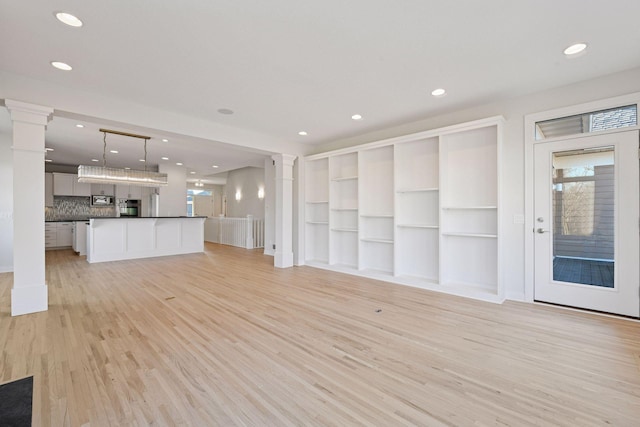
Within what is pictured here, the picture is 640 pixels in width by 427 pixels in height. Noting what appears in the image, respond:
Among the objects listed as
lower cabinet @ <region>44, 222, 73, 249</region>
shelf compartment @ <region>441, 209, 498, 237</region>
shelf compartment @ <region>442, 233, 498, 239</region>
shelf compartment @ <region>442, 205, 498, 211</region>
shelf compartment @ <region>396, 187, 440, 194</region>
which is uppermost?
shelf compartment @ <region>396, 187, 440, 194</region>

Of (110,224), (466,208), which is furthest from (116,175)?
(466,208)

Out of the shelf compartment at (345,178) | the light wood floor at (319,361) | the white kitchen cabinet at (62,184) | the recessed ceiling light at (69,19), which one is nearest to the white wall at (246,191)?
the shelf compartment at (345,178)

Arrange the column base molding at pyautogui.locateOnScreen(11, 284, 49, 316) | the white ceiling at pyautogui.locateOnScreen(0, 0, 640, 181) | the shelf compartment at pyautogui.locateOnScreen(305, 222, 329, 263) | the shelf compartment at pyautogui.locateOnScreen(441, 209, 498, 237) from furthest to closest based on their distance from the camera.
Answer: the shelf compartment at pyautogui.locateOnScreen(305, 222, 329, 263), the shelf compartment at pyautogui.locateOnScreen(441, 209, 498, 237), the column base molding at pyautogui.locateOnScreen(11, 284, 49, 316), the white ceiling at pyautogui.locateOnScreen(0, 0, 640, 181)

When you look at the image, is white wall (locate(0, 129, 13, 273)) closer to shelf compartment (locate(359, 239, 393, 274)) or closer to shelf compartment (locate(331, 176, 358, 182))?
shelf compartment (locate(331, 176, 358, 182))

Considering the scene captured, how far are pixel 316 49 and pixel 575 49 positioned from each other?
2.40 m

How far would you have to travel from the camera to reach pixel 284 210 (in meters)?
6.20

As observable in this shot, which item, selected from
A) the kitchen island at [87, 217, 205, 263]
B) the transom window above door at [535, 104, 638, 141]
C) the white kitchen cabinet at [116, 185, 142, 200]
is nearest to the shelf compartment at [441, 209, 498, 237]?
the transom window above door at [535, 104, 638, 141]

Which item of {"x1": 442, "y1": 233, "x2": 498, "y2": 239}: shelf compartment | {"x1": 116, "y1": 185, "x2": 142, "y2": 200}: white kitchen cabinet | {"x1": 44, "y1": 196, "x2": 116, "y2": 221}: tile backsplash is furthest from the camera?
{"x1": 116, "y1": 185, "x2": 142, "y2": 200}: white kitchen cabinet

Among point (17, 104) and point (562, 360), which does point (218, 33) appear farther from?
point (562, 360)

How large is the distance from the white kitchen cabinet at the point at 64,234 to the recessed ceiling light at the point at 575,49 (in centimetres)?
1200

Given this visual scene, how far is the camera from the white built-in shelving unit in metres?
4.02

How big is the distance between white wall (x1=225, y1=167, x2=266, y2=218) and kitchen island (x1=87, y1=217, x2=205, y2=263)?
2255 mm

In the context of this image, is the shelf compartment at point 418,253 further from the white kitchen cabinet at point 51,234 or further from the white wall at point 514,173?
the white kitchen cabinet at point 51,234

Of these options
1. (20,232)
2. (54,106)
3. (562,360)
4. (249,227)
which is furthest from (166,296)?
(249,227)
